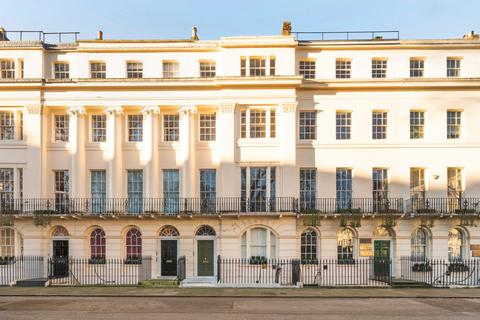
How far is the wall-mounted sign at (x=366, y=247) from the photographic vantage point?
27.0 m

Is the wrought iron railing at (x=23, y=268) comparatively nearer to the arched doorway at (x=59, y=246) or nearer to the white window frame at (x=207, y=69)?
the arched doorway at (x=59, y=246)

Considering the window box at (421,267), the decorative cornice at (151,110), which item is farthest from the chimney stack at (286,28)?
the window box at (421,267)

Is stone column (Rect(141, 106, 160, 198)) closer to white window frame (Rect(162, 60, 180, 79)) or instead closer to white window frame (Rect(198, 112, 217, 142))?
white window frame (Rect(162, 60, 180, 79))

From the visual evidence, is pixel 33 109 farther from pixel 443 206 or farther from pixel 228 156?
pixel 443 206

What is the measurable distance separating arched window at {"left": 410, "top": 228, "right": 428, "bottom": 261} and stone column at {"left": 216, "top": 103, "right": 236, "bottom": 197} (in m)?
10.3

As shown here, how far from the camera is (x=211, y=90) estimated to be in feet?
90.2

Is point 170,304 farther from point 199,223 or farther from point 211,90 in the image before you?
point 211,90

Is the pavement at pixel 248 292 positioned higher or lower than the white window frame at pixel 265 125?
lower

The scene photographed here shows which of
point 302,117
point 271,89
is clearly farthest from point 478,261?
point 271,89

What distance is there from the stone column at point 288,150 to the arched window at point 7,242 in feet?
50.7

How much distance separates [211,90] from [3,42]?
12553 millimetres

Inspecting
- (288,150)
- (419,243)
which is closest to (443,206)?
(419,243)

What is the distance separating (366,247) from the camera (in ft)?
88.7

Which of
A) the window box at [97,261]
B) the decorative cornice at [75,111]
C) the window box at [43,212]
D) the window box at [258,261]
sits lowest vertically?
the window box at [97,261]
